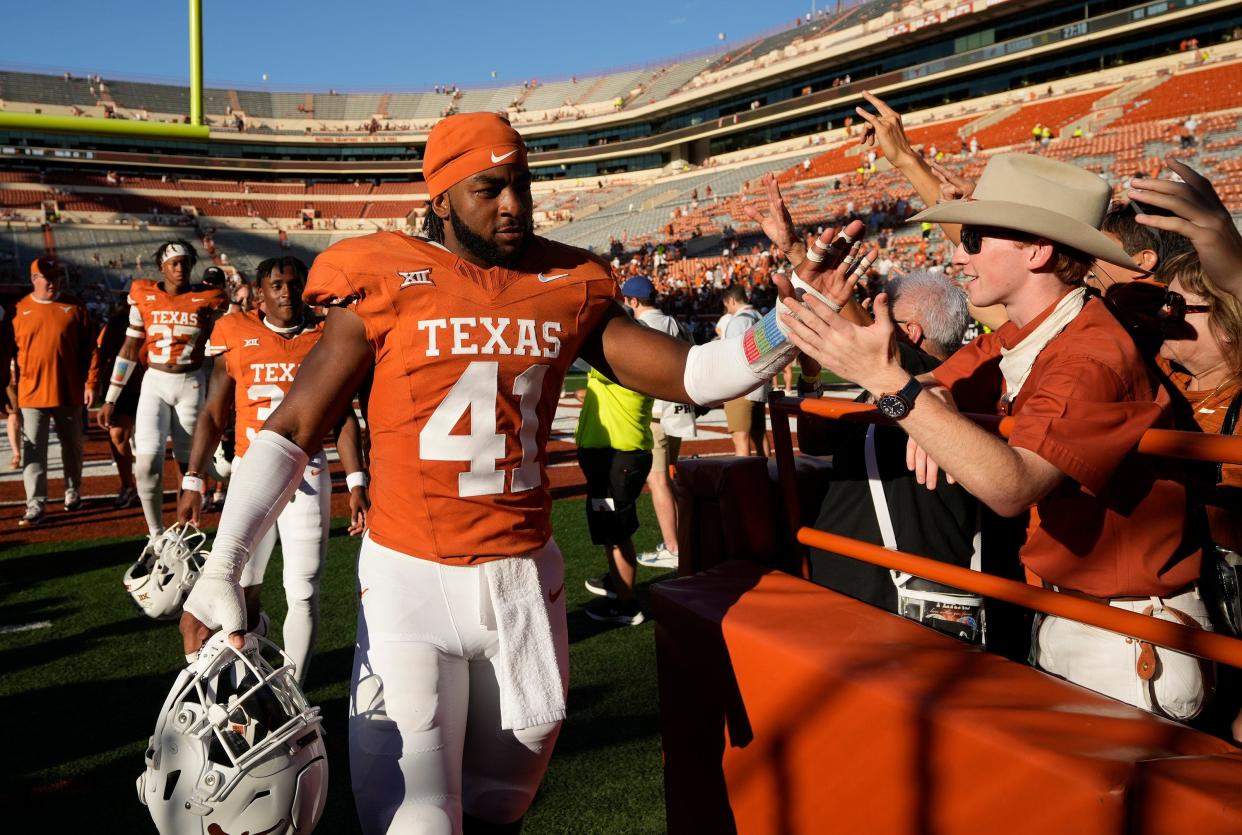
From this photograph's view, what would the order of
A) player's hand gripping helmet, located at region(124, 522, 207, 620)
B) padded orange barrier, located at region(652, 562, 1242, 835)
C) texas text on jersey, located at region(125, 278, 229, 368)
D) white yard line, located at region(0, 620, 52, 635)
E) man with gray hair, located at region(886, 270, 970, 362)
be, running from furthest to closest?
texas text on jersey, located at region(125, 278, 229, 368) → white yard line, located at region(0, 620, 52, 635) → man with gray hair, located at region(886, 270, 970, 362) → player's hand gripping helmet, located at region(124, 522, 207, 620) → padded orange barrier, located at region(652, 562, 1242, 835)

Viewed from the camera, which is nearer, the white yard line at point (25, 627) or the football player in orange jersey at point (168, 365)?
the white yard line at point (25, 627)

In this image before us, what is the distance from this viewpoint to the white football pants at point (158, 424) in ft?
22.0

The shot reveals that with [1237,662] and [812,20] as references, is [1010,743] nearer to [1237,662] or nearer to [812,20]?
[1237,662]

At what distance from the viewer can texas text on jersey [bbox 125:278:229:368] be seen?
6.89m

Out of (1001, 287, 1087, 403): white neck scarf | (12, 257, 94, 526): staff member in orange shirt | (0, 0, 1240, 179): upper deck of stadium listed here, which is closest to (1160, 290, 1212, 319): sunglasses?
(1001, 287, 1087, 403): white neck scarf

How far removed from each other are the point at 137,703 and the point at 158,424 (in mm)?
3064

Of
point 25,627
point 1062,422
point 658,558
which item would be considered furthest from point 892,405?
point 25,627

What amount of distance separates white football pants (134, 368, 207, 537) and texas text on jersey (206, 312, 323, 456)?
275cm

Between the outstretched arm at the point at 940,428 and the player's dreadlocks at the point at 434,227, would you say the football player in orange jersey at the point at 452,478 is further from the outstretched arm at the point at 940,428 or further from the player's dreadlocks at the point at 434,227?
the outstretched arm at the point at 940,428

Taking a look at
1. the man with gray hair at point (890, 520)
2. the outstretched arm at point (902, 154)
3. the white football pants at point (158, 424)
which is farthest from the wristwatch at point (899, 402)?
the white football pants at point (158, 424)

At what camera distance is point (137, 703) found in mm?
4340

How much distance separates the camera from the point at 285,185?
60.0m

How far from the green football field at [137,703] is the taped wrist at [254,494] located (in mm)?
1593

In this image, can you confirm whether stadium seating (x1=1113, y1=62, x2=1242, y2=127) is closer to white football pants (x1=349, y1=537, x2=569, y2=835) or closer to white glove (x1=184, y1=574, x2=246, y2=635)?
white football pants (x1=349, y1=537, x2=569, y2=835)
